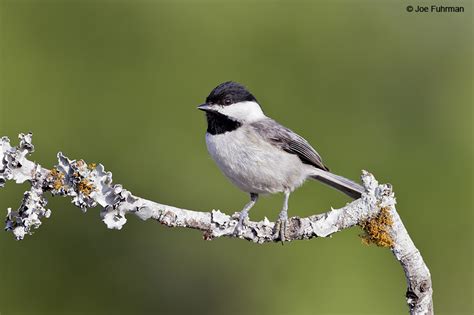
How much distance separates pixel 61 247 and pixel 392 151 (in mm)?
2643

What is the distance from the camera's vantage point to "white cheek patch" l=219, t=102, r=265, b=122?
3.59 metres

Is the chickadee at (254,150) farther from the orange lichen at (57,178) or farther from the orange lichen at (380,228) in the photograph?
the orange lichen at (57,178)

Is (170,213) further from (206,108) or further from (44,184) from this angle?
(206,108)

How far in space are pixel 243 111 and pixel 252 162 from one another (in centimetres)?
36

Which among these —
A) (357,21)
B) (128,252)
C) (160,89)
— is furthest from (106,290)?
(357,21)

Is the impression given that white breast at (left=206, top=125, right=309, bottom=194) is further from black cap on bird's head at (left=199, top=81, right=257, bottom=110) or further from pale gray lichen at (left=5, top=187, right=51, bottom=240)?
pale gray lichen at (left=5, top=187, right=51, bottom=240)

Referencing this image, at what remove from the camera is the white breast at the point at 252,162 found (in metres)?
3.45

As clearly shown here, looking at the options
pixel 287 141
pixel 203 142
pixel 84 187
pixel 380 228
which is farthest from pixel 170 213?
pixel 203 142

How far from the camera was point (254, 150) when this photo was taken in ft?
11.5

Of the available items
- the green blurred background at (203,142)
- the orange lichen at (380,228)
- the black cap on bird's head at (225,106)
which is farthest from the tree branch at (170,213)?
the green blurred background at (203,142)

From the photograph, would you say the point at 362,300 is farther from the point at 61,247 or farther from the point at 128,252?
the point at 61,247

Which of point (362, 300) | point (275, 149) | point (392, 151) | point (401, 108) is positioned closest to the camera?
point (275, 149)

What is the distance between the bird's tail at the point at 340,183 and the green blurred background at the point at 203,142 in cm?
76

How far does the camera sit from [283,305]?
4.50 m
